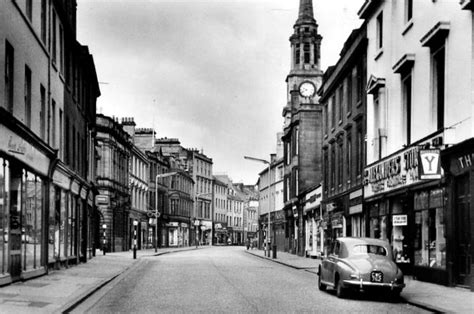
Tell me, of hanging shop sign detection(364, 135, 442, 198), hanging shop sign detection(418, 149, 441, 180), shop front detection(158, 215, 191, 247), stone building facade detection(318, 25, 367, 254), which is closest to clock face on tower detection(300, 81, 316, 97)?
shop front detection(158, 215, 191, 247)

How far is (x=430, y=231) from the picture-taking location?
23.4 meters

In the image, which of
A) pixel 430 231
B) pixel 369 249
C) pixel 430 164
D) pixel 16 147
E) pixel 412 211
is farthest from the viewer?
pixel 412 211

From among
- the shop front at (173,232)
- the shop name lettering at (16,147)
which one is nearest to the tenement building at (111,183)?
the shop front at (173,232)

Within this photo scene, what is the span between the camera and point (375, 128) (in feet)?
102

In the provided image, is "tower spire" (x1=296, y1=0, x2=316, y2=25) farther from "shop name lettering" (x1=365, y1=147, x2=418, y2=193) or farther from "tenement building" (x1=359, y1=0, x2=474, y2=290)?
"shop name lettering" (x1=365, y1=147, x2=418, y2=193)

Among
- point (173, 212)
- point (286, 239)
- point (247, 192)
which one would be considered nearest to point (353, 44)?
point (286, 239)

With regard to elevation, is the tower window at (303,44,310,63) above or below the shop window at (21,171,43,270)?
above

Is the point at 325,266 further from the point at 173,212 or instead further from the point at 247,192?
the point at 247,192

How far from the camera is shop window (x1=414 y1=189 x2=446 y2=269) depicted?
22203 millimetres

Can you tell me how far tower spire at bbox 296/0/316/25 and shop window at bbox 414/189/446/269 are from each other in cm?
6903

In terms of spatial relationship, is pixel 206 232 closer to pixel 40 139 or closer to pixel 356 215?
pixel 356 215

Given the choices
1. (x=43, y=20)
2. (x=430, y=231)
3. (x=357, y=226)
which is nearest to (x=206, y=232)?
(x=357, y=226)

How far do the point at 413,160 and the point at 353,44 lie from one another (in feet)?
41.4

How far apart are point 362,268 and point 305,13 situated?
7644 cm
